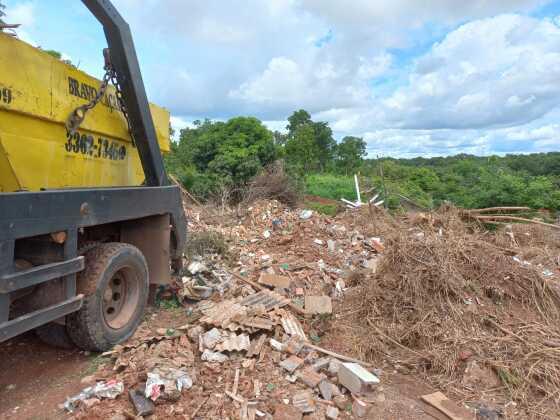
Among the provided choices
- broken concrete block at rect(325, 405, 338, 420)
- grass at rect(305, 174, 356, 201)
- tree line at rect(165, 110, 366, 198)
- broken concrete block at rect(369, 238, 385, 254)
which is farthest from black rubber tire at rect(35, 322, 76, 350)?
grass at rect(305, 174, 356, 201)

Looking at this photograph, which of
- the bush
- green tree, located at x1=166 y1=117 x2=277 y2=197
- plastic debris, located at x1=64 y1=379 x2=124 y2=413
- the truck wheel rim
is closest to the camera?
plastic debris, located at x1=64 y1=379 x2=124 y2=413

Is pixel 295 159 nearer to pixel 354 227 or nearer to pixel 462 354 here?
pixel 354 227

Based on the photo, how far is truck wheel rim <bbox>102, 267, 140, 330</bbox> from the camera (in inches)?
143

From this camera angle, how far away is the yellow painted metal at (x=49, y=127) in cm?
262

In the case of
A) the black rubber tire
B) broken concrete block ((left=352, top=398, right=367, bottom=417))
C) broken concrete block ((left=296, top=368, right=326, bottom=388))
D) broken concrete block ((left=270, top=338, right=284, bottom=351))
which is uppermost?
the black rubber tire

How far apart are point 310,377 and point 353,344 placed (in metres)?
1.06

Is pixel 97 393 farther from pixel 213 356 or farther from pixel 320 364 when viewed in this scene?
pixel 320 364

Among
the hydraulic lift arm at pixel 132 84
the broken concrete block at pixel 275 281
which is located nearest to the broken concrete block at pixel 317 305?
the broken concrete block at pixel 275 281

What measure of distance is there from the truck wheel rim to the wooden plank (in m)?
2.82

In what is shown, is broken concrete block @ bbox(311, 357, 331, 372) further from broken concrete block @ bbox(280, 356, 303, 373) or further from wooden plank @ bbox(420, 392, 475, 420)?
wooden plank @ bbox(420, 392, 475, 420)

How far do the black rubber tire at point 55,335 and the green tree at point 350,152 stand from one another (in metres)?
28.0

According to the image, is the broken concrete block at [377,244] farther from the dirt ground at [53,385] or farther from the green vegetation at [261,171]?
the dirt ground at [53,385]

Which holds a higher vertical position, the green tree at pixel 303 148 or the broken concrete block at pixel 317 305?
the green tree at pixel 303 148

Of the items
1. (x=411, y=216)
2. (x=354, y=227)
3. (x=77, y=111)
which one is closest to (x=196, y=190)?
(x=354, y=227)
